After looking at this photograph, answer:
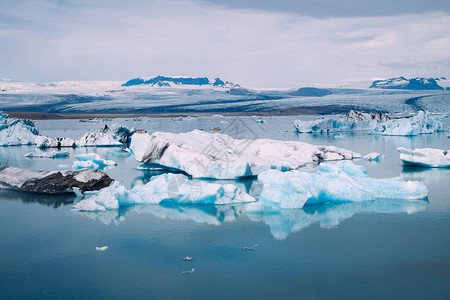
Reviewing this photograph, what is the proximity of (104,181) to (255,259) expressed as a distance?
4.83 metres

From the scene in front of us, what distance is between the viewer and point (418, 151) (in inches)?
481

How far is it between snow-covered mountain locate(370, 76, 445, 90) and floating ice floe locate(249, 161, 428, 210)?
422 ft

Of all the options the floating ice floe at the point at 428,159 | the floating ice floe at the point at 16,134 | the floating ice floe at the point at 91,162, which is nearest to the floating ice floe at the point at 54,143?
the floating ice floe at the point at 16,134

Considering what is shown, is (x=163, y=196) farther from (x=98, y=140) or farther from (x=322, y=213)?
(x=98, y=140)

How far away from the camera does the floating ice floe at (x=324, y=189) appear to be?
25.3ft

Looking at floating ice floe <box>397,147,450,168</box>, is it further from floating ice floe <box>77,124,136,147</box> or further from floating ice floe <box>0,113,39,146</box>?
floating ice floe <box>0,113,39,146</box>

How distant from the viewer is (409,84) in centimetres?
13375

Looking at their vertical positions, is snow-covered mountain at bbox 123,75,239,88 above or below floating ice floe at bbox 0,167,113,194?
above

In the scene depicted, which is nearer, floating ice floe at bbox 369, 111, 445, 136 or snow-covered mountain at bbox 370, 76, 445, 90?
floating ice floe at bbox 369, 111, 445, 136

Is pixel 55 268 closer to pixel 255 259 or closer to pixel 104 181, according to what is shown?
pixel 255 259

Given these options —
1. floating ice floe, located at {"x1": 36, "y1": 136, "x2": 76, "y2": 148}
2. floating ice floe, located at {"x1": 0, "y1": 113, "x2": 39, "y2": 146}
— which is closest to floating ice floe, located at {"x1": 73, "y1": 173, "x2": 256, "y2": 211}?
floating ice floe, located at {"x1": 36, "y1": 136, "x2": 76, "y2": 148}

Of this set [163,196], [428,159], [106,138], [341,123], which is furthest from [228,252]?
[341,123]

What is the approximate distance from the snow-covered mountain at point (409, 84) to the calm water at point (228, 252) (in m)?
131

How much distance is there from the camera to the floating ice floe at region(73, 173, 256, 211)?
25.6 ft
